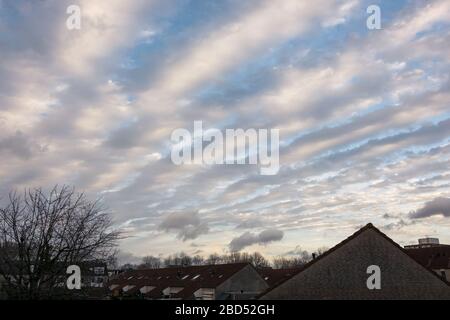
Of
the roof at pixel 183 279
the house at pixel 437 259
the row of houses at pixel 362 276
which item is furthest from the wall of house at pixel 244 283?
the house at pixel 437 259

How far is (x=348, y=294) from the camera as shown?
28172 millimetres

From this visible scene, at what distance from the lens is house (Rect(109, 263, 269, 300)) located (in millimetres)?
51062

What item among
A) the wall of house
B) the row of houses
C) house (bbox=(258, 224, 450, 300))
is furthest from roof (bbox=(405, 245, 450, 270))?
house (bbox=(258, 224, 450, 300))

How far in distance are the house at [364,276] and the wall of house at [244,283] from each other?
23.0m

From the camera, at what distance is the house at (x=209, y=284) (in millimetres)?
51062

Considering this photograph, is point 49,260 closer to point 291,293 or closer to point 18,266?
point 18,266

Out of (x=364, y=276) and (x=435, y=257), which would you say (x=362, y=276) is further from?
(x=435, y=257)

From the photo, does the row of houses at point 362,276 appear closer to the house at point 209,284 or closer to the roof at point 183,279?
the house at point 209,284

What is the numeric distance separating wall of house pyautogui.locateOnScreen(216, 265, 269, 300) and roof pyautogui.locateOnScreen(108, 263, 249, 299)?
512 mm

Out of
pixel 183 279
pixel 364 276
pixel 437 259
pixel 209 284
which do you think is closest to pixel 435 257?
pixel 437 259

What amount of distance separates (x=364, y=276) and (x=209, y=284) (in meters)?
27.3

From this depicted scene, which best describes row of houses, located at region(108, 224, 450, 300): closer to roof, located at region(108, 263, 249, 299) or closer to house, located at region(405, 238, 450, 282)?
roof, located at region(108, 263, 249, 299)
